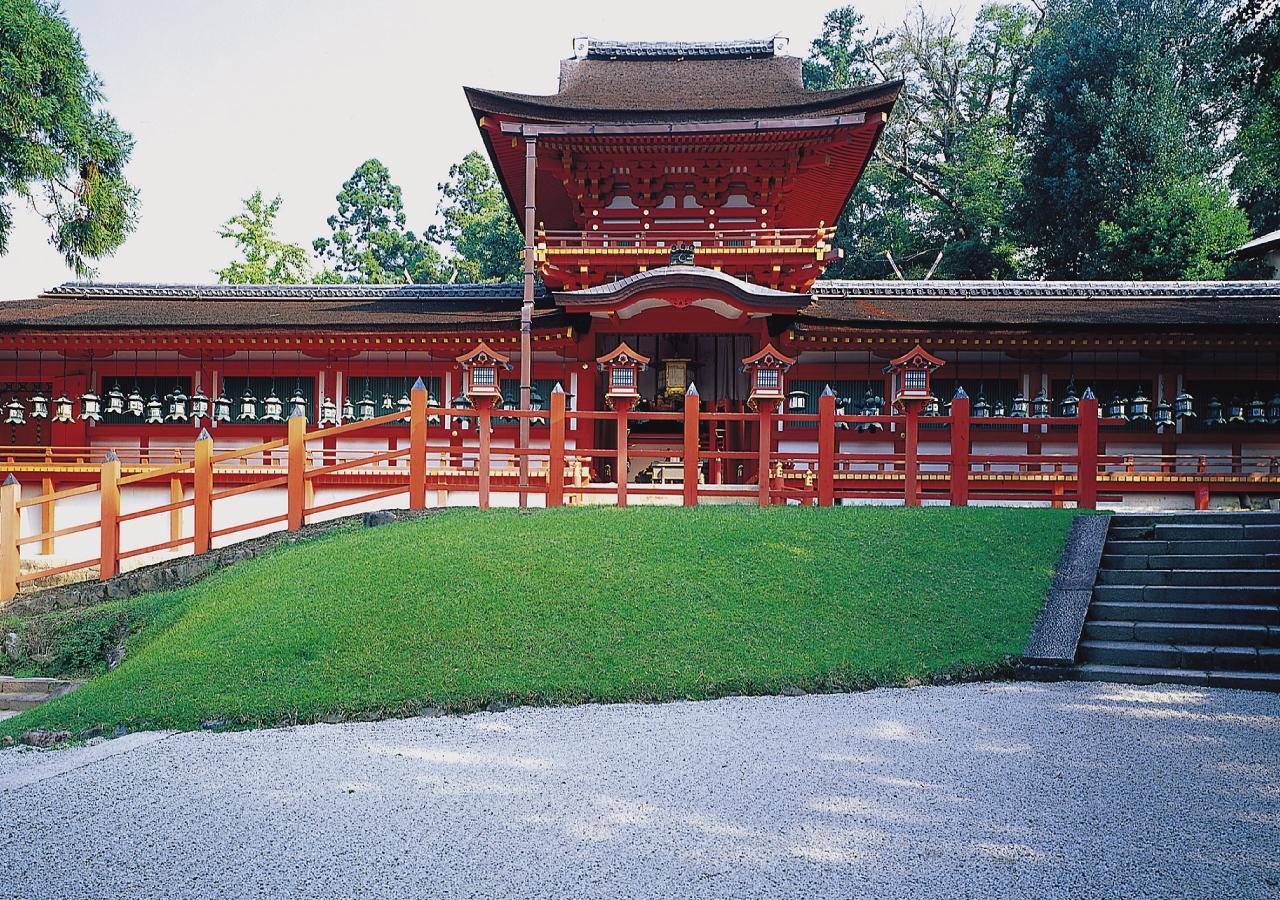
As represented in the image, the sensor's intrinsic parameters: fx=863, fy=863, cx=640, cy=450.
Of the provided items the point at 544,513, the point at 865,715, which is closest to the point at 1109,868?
the point at 865,715

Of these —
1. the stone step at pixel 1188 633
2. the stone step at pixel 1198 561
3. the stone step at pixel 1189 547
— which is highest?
the stone step at pixel 1189 547

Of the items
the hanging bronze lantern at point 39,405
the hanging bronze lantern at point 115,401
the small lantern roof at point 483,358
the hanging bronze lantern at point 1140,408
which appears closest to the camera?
the small lantern roof at point 483,358

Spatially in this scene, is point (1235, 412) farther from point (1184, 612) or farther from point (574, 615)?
point (574, 615)

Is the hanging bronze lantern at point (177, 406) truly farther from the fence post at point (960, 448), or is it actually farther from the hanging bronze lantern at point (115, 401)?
the fence post at point (960, 448)

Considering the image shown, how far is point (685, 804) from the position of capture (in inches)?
166

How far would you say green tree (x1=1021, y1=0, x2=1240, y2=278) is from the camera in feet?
78.6

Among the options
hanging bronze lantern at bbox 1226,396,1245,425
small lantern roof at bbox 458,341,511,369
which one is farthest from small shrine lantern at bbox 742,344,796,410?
hanging bronze lantern at bbox 1226,396,1245,425

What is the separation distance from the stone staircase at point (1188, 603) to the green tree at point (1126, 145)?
1867cm

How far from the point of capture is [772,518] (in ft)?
29.9

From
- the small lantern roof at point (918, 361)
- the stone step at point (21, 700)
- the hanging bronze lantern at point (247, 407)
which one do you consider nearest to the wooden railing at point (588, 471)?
the hanging bronze lantern at point (247, 407)

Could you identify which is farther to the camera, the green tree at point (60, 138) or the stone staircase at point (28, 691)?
the green tree at point (60, 138)

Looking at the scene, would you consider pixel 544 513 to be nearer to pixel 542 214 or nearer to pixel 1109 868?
pixel 1109 868

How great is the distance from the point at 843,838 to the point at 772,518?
17.7 ft

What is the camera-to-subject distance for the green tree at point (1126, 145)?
24.0 meters
